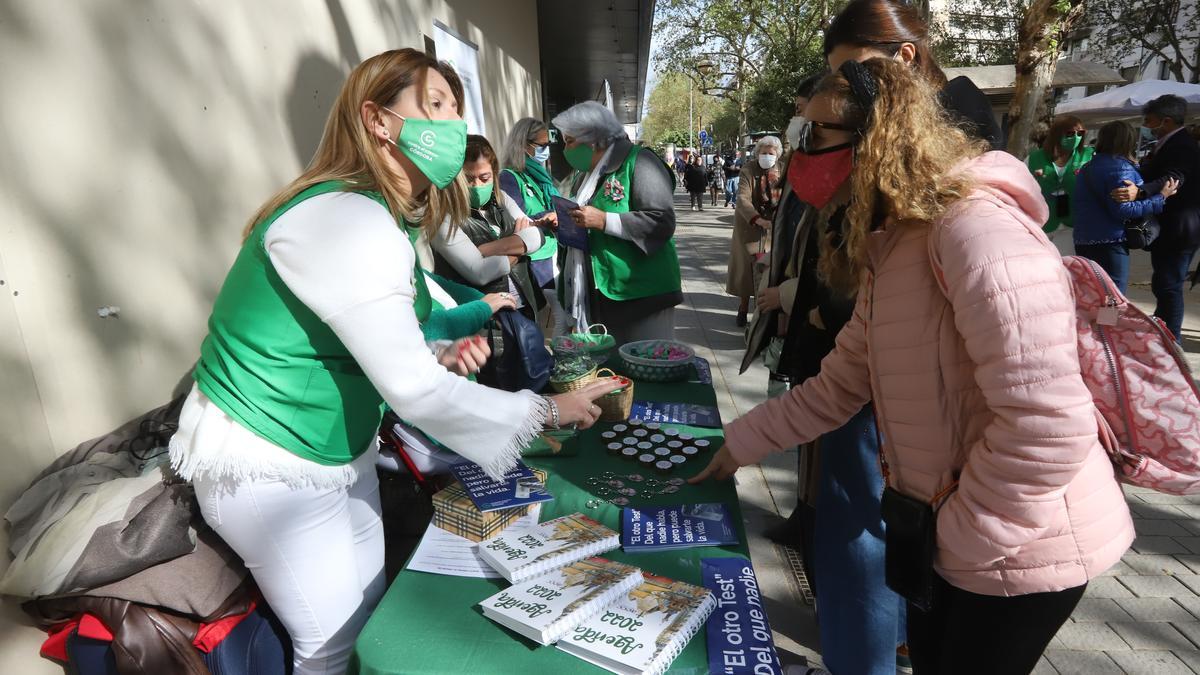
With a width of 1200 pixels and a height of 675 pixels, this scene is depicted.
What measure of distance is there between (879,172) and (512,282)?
3526 millimetres

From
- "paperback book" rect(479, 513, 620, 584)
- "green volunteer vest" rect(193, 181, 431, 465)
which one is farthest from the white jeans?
"paperback book" rect(479, 513, 620, 584)

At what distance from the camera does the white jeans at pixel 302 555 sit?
141cm

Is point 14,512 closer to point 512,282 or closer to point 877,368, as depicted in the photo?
point 877,368

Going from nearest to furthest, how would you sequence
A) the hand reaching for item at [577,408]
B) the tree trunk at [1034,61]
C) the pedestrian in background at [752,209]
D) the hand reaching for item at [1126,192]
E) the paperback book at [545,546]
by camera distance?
the paperback book at [545,546] < the hand reaching for item at [577,408] < the hand reaching for item at [1126,192] < the pedestrian in background at [752,209] < the tree trunk at [1034,61]

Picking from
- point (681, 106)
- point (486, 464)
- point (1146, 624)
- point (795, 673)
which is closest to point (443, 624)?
point (486, 464)

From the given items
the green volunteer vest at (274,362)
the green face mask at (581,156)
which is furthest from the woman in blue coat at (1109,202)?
the green volunteer vest at (274,362)

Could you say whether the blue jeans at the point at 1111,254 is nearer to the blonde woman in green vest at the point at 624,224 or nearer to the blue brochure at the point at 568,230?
the blonde woman in green vest at the point at 624,224

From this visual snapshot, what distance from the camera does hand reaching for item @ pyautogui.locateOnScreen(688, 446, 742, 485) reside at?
1.72 m

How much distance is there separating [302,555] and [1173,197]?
22.7 feet

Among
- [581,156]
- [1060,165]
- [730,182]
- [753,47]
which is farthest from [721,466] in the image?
[753,47]

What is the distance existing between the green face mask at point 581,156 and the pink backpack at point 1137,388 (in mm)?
2547

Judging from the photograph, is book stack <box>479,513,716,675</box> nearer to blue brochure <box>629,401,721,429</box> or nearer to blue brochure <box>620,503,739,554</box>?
blue brochure <box>620,503,739,554</box>

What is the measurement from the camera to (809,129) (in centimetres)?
144

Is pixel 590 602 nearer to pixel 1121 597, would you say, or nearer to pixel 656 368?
pixel 656 368
